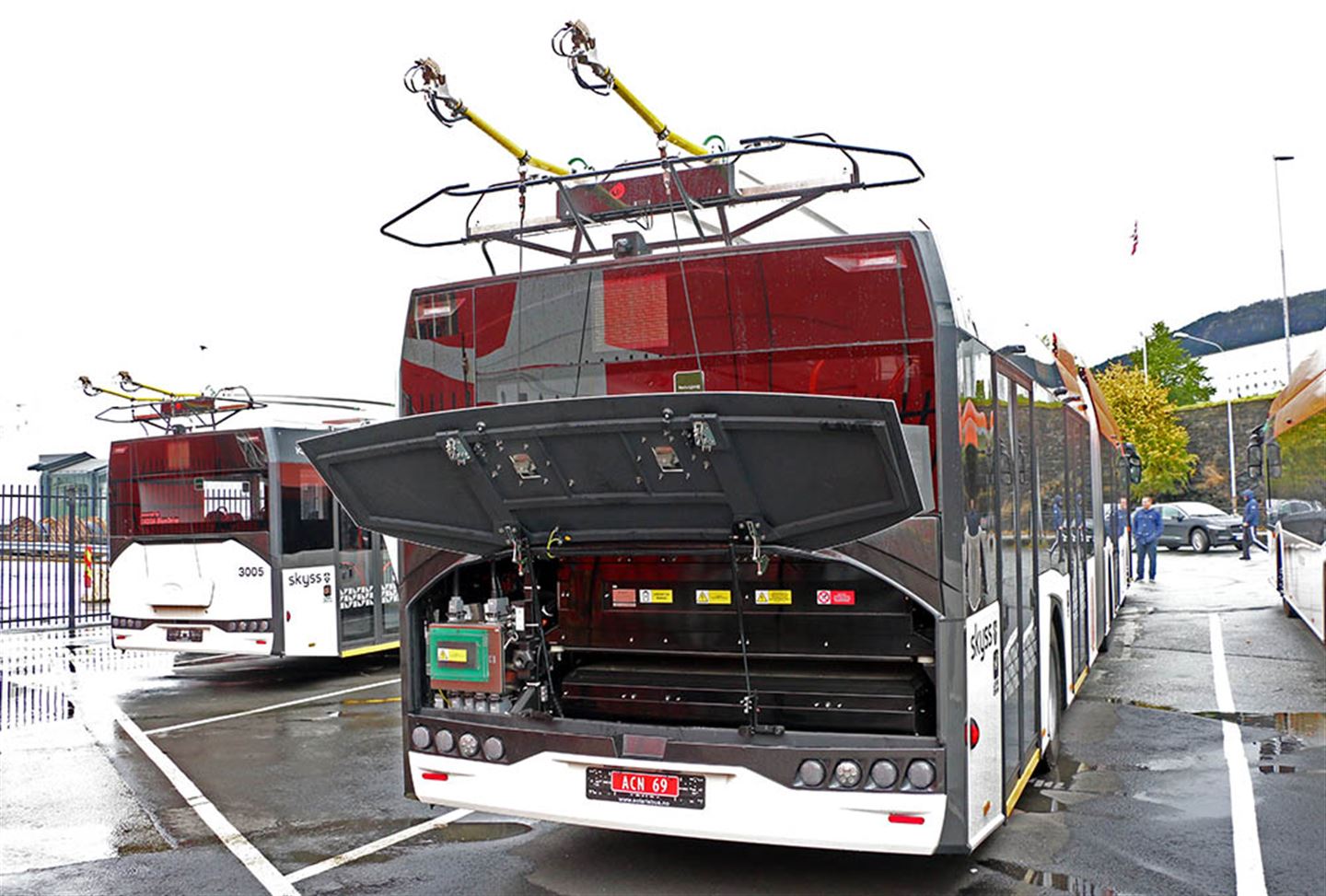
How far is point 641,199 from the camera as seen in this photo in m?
6.32

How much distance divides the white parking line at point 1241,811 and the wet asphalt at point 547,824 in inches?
2.4

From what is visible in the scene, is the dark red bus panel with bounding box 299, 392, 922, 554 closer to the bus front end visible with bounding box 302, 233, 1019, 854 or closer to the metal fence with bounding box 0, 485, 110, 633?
the bus front end visible with bounding box 302, 233, 1019, 854

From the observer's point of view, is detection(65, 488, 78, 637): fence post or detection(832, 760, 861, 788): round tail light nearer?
detection(832, 760, 861, 788): round tail light

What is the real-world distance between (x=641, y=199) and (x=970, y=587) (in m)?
2.61

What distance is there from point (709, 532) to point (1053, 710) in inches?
155

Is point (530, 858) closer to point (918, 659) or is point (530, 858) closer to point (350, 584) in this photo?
point (918, 659)

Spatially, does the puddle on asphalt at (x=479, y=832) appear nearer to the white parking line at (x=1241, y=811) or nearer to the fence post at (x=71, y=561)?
the white parking line at (x=1241, y=811)

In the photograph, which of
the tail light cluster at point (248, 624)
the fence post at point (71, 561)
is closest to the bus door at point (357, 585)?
the tail light cluster at point (248, 624)

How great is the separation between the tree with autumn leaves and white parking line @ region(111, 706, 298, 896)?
43747 mm

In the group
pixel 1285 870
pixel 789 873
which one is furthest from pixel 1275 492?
pixel 789 873

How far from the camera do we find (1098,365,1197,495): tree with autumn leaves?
157 ft

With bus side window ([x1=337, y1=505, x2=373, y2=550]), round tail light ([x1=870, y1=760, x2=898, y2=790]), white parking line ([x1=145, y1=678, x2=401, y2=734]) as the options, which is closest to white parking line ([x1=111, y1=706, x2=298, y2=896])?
white parking line ([x1=145, y1=678, x2=401, y2=734])

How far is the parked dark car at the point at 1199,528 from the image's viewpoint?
3422 centimetres

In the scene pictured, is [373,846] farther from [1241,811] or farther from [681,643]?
[1241,811]
